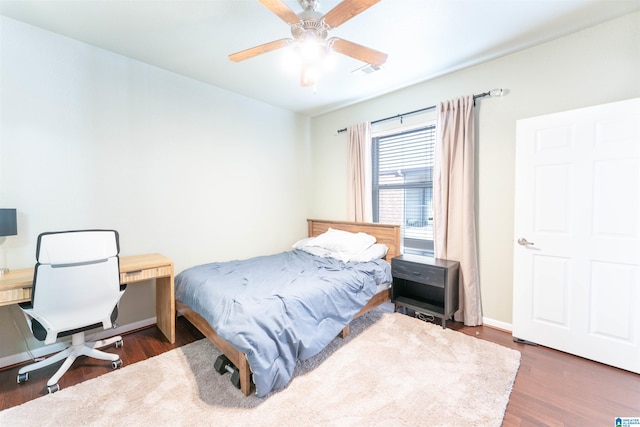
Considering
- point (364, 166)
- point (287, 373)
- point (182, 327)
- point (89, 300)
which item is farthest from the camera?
point (364, 166)

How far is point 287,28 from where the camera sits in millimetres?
2227

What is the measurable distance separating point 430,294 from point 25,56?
450 cm

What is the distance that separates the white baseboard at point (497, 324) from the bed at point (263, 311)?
102 centimetres

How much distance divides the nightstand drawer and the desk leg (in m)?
2.32

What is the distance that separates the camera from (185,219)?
3.11m

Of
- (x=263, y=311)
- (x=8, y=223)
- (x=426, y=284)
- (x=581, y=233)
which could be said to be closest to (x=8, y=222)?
(x=8, y=223)

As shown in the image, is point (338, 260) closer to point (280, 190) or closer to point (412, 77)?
point (280, 190)

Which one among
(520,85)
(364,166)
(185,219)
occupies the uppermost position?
(520,85)

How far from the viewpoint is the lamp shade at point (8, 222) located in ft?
6.38

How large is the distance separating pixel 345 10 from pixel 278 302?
1.93 meters

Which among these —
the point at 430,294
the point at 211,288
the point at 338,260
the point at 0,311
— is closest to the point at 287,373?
the point at 211,288

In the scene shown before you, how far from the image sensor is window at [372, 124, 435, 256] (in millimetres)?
3318

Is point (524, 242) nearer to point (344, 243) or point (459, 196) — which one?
point (459, 196)

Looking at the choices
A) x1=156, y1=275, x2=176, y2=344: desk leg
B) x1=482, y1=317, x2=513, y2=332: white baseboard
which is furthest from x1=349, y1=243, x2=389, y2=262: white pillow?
x1=156, y1=275, x2=176, y2=344: desk leg
